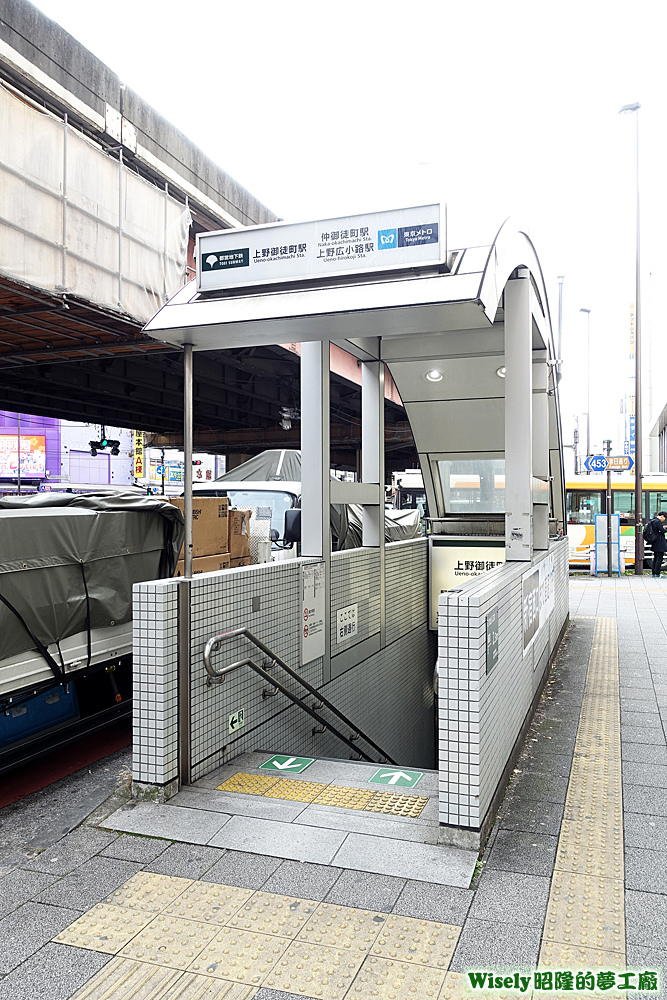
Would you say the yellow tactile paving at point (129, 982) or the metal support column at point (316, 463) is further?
the metal support column at point (316, 463)

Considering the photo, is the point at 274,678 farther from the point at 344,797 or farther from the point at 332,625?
the point at 344,797

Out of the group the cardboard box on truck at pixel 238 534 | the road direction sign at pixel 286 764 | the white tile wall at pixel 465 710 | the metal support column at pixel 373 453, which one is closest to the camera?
the white tile wall at pixel 465 710

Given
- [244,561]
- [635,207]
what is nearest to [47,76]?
[244,561]

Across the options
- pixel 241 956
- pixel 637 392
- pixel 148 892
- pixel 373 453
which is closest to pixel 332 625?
pixel 373 453

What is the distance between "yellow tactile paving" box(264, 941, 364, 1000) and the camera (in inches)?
99.6

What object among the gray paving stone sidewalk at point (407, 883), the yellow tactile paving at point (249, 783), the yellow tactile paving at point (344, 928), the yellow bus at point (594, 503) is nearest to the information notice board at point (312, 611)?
the yellow tactile paving at point (249, 783)

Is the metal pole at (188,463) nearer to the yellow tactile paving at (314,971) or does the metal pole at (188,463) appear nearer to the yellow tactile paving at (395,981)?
the yellow tactile paving at (314,971)

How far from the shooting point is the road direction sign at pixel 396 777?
14.6 feet

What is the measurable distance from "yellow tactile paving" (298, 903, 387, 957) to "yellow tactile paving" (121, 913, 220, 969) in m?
0.38

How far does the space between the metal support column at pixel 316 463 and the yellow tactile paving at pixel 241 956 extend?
3.40 metres

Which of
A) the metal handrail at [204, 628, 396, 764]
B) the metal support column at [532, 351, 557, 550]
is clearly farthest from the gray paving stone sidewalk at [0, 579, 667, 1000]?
the metal support column at [532, 351, 557, 550]

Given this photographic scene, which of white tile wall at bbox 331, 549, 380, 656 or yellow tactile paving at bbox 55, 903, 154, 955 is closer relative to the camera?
yellow tactile paving at bbox 55, 903, 154, 955

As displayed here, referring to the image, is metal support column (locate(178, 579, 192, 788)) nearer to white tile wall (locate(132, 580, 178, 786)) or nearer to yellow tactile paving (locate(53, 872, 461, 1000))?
white tile wall (locate(132, 580, 178, 786))

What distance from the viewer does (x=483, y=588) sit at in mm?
4105
